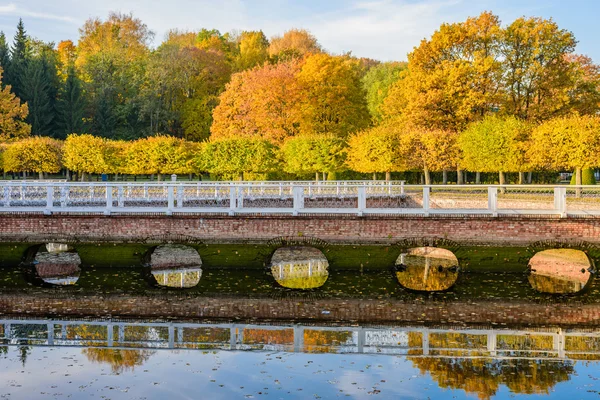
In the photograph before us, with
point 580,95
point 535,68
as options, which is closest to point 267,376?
point 535,68

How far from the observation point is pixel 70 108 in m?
65.2

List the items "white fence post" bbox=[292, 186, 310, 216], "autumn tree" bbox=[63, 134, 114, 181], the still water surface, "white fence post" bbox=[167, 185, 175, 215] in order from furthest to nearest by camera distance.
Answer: "autumn tree" bbox=[63, 134, 114, 181] → "white fence post" bbox=[167, 185, 175, 215] → "white fence post" bbox=[292, 186, 310, 216] → the still water surface

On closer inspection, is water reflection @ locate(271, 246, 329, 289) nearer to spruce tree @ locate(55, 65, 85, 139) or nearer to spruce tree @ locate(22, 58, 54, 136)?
spruce tree @ locate(55, 65, 85, 139)

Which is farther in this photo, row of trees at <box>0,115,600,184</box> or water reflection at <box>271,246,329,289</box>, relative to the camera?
row of trees at <box>0,115,600,184</box>

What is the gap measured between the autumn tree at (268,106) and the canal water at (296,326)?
89.0 feet

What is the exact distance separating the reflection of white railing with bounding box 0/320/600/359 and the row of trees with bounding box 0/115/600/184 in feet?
75.6

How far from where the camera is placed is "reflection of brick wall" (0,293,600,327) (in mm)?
16078

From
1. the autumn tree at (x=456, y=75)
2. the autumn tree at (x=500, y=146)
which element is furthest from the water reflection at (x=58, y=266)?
the autumn tree at (x=456, y=75)

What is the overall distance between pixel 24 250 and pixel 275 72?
108ft

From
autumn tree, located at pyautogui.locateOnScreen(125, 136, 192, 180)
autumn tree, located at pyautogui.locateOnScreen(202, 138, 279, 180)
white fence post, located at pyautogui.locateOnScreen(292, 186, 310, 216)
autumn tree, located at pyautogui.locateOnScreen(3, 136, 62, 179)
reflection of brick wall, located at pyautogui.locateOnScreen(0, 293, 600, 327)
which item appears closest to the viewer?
reflection of brick wall, located at pyautogui.locateOnScreen(0, 293, 600, 327)

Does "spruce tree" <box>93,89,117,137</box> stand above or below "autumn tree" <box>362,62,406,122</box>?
below

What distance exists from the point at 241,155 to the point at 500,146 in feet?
45.0

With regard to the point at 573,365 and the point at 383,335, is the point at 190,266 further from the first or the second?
the point at 573,365

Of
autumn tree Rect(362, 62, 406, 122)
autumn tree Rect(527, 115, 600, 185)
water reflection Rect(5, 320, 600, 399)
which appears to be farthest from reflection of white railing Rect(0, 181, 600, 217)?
autumn tree Rect(362, 62, 406, 122)
